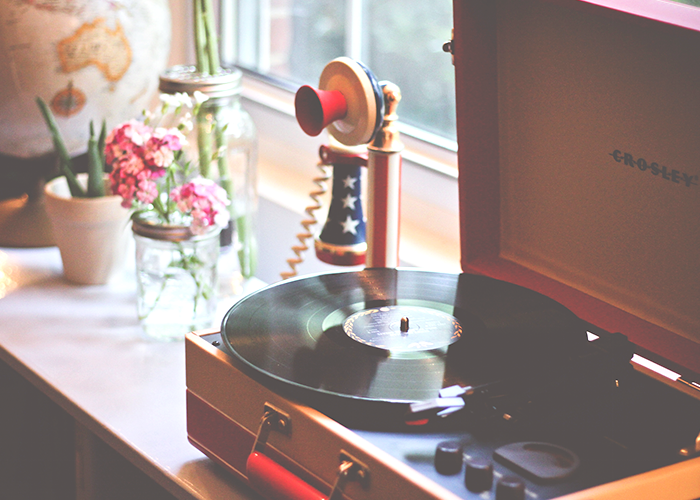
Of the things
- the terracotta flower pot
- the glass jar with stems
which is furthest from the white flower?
the terracotta flower pot

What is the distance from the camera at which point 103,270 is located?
142 centimetres

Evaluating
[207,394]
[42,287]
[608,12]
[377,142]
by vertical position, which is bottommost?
[42,287]

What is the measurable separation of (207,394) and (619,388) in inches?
15.6

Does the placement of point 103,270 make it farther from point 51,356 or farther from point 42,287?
point 51,356

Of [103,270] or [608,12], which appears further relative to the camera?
[103,270]

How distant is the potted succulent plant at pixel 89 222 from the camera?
1.36m

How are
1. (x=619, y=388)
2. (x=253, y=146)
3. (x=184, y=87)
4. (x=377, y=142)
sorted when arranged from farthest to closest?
1. (x=253, y=146)
2. (x=184, y=87)
3. (x=377, y=142)
4. (x=619, y=388)

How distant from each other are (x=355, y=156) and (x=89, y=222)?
501 mm

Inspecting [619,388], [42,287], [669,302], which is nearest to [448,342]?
[619,388]

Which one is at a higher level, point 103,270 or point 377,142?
point 377,142

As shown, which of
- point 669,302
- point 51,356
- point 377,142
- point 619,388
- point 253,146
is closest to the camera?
point 619,388

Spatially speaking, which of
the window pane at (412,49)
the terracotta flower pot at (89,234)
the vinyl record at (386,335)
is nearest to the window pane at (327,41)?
the window pane at (412,49)

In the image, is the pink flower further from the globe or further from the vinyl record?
the globe

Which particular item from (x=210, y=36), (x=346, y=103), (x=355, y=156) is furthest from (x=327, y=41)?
(x=346, y=103)
